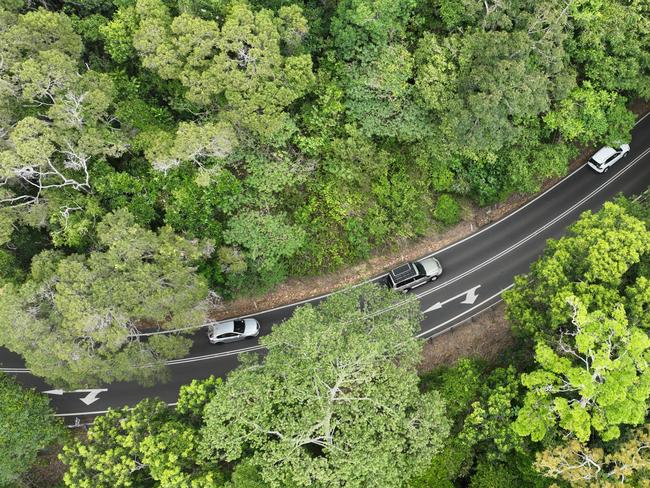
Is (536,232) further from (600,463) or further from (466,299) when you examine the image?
(600,463)

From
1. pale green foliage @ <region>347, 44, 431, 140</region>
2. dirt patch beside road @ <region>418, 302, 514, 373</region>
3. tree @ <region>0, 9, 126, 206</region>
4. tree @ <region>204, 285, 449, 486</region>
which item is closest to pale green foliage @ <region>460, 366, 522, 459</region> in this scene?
tree @ <region>204, 285, 449, 486</region>

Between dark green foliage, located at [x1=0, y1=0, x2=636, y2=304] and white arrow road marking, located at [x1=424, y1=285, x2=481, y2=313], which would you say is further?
white arrow road marking, located at [x1=424, y1=285, x2=481, y2=313]

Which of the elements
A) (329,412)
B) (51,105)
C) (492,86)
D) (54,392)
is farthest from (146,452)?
(492,86)

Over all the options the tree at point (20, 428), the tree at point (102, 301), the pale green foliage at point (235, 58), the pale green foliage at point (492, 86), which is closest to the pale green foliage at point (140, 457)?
the tree at point (102, 301)

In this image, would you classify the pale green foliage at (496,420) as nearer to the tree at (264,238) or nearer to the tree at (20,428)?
the tree at (264,238)

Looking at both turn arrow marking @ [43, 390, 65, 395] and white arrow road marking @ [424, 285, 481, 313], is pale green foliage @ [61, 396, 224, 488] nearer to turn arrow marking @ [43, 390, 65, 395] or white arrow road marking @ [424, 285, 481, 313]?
turn arrow marking @ [43, 390, 65, 395]

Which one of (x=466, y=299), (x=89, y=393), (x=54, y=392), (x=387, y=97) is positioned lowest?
(x=89, y=393)
